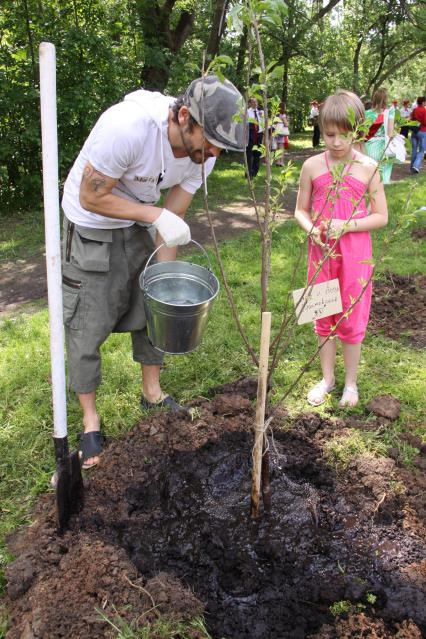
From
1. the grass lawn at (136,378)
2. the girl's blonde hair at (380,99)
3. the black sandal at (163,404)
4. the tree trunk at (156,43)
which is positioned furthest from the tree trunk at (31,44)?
the black sandal at (163,404)

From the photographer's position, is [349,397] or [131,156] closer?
[131,156]

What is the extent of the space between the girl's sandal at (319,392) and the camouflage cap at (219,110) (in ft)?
5.15

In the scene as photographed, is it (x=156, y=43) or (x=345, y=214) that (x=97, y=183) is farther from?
(x=156, y=43)

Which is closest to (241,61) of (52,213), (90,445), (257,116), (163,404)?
(257,116)

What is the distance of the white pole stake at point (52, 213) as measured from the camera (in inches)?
62.6

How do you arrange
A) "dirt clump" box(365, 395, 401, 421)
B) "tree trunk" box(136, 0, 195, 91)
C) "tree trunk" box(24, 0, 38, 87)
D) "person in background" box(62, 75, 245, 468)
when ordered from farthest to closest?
"tree trunk" box(136, 0, 195, 91) < "tree trunk" box(24, 0, 38, 87) < "dirt clump" box(365, 395, 401, 421) < "person in background" box(62, 75, 245, 468)

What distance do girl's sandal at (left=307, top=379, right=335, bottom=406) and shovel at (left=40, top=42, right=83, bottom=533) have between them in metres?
1.40

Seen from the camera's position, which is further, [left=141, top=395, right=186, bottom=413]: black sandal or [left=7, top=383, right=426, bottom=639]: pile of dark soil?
[left=141, top=395, right=186, bottom=413]: black sandal

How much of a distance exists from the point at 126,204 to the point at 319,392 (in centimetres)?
157

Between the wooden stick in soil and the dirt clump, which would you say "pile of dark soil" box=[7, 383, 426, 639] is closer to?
the wooden stick in soil

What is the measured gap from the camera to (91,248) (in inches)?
92.3

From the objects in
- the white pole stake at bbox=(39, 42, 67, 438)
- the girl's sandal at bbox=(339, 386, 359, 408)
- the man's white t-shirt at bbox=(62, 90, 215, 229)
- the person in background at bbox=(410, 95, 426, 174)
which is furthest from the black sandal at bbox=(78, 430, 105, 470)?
the person in background at bbox=(410, 95, 426, 174)

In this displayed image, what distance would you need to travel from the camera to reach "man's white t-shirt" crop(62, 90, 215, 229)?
202cm

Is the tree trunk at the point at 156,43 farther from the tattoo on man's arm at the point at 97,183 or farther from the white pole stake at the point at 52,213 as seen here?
the white pole stake at the point at 52,213
